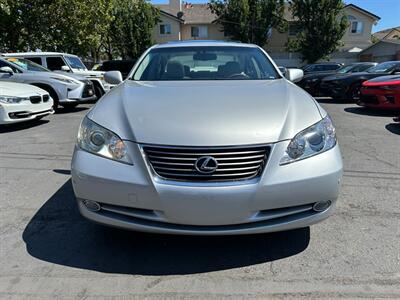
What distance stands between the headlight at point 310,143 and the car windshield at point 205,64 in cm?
131

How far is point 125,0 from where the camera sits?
100 feet

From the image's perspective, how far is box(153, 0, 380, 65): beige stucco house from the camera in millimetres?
40875

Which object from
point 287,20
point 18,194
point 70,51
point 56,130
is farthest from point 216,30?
point 18,194

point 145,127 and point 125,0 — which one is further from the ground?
point 125,0

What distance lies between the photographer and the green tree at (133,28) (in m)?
33.9

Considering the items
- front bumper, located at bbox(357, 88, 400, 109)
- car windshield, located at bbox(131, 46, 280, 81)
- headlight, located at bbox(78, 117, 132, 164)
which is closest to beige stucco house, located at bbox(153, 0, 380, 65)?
front bumper, located at bbox(357, 88, 400, 109)

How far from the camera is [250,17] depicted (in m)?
35.9

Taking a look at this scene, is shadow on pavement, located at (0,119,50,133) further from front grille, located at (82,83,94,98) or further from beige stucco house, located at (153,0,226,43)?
beige stucco house, located at (153,0,226,43)

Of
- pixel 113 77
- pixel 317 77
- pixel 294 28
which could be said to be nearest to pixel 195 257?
pixel 113 77

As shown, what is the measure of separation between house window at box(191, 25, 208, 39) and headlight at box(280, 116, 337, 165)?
137ft

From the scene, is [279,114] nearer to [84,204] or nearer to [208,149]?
[208,149]

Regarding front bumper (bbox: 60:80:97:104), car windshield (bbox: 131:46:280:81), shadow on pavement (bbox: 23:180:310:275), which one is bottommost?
front bumper (bbox: 60:80:97:104)

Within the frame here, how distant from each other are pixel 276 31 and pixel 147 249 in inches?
1659

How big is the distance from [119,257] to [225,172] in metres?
1.09
